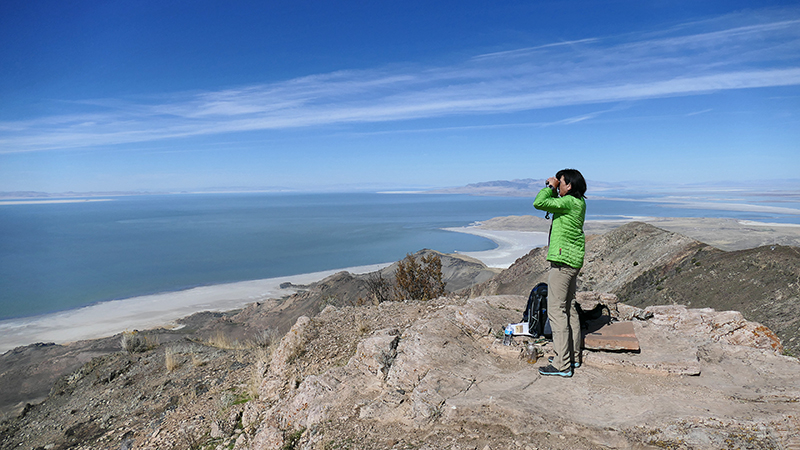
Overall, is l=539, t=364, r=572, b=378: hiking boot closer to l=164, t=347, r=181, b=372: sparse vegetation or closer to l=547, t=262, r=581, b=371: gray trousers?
l=547, t=262, r=581, b=371: gray trousers

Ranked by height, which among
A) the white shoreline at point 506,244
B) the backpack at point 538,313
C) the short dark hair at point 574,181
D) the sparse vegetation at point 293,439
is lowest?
the white shoreline at point 506,244

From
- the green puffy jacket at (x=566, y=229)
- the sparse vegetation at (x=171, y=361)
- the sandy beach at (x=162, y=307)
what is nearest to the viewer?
the green puffy jacket at (x=566, y=229)

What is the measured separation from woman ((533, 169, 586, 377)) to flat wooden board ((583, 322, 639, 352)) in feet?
1.92

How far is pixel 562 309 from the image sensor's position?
176 inches

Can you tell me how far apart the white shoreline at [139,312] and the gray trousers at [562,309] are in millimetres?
22570

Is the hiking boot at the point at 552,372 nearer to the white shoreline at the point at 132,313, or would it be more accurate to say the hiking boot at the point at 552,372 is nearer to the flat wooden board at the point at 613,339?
the flat wooden board at the point at 613,339

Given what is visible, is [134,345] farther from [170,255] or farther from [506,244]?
[506,244]

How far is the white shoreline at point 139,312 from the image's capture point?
21.6m

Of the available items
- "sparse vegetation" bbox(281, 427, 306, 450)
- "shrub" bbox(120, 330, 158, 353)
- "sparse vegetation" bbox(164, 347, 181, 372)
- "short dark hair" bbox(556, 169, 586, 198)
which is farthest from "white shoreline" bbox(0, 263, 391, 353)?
"short dark hair" bbox(556, 169, 586, 198)

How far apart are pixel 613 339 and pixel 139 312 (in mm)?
27871

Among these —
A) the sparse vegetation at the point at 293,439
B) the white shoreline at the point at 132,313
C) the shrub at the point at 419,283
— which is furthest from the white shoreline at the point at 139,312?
the sparse vegetation at the point at 293,439

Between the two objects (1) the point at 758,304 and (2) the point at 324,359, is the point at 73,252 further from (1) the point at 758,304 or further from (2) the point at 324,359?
(1) the point at 758,304

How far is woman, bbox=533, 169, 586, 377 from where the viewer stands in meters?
4.33

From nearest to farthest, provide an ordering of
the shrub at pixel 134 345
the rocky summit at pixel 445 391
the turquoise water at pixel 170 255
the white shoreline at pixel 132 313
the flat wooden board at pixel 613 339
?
the rocky summit at pixel 445 391 < the flat wooden board at pixel 613 339 < the shrub at pixel 134 345 < the white shoreline at pixel 132 313 < the turquoise water at pixel 170 255
